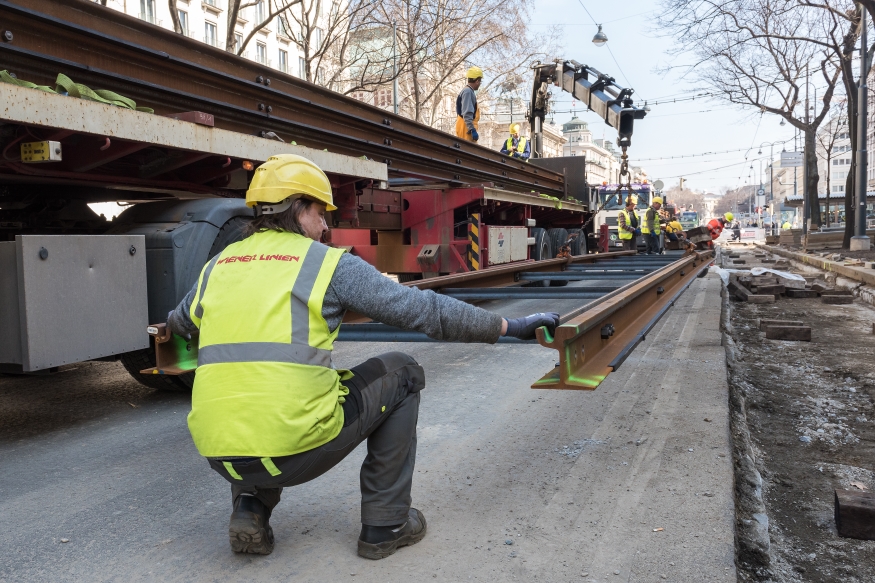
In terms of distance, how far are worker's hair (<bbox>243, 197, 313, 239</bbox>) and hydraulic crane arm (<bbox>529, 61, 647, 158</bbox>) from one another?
1024cm

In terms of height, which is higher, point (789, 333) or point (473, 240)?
point (473, 240)

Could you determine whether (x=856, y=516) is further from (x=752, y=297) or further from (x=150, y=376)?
(x=752, y=297)

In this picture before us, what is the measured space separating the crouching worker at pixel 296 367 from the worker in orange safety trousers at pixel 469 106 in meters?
9.55

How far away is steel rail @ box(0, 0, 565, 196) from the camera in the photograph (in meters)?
4.32

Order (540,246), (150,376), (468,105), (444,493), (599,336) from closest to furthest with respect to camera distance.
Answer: (444,493) < (599,336) < (150,376) < (468,105) < (540,246)

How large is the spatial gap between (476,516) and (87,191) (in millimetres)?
3740

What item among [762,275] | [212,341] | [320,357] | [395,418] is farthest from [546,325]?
[762,275]

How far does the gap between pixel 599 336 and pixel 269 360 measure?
1914 mm

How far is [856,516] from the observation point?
302 centimetres

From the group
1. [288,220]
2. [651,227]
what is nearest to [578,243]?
[651,227]

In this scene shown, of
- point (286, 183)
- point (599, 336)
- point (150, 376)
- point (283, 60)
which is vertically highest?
point (283, 60)

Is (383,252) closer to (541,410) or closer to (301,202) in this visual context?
(541,410)

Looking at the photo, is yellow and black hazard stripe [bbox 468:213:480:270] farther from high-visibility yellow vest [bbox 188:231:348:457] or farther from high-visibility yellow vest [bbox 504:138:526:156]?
high-visibility yellow vest [bbox 188:231:348:457]

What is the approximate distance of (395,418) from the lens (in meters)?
2.71
